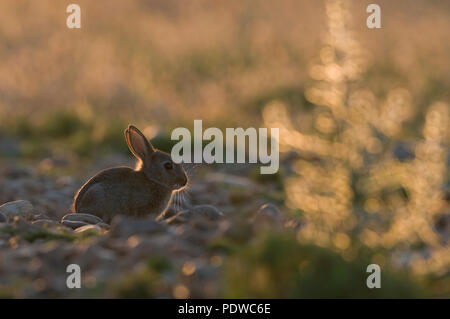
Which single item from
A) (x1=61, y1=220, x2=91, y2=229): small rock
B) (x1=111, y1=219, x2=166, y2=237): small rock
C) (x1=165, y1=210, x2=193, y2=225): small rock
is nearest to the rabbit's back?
(x1=61, y1=220, x2=91, y2=229): small rock

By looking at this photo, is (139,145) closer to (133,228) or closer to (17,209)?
(17,209)

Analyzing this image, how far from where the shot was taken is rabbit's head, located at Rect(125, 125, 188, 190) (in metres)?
8.16

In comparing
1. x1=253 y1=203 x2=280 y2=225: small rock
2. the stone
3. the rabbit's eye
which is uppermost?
the rabbit's eye

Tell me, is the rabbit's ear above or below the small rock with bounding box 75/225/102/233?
above

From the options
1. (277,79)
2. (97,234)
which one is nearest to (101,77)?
(277,79)

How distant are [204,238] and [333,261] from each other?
4.32 ft

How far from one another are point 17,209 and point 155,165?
141cm

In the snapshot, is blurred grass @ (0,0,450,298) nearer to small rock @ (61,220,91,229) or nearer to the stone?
the stone

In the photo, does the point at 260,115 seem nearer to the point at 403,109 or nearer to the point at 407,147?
the point at 407,147

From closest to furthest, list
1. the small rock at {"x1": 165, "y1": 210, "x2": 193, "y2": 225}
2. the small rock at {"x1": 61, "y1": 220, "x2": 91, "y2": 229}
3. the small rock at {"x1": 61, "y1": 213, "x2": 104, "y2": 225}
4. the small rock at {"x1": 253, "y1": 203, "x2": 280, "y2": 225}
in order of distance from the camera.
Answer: the small rock at {"x1": 253, "y1": 203, "x2": 280, "y2": 225}, the small rock at {"x1": 165, "y1": 210, "x2": 193, "y2": 225}, the small rock at {"x1": 61, "y1": 220, "x2": 91, "y2": 229}, the small rock at {"x1": 61, "y1": 213, "x2": 104, "y2": 225}

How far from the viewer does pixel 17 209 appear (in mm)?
7453

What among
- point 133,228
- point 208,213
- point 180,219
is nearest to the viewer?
point 133,228

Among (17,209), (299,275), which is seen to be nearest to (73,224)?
(17,209)

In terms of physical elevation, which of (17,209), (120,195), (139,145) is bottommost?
(17,209)
